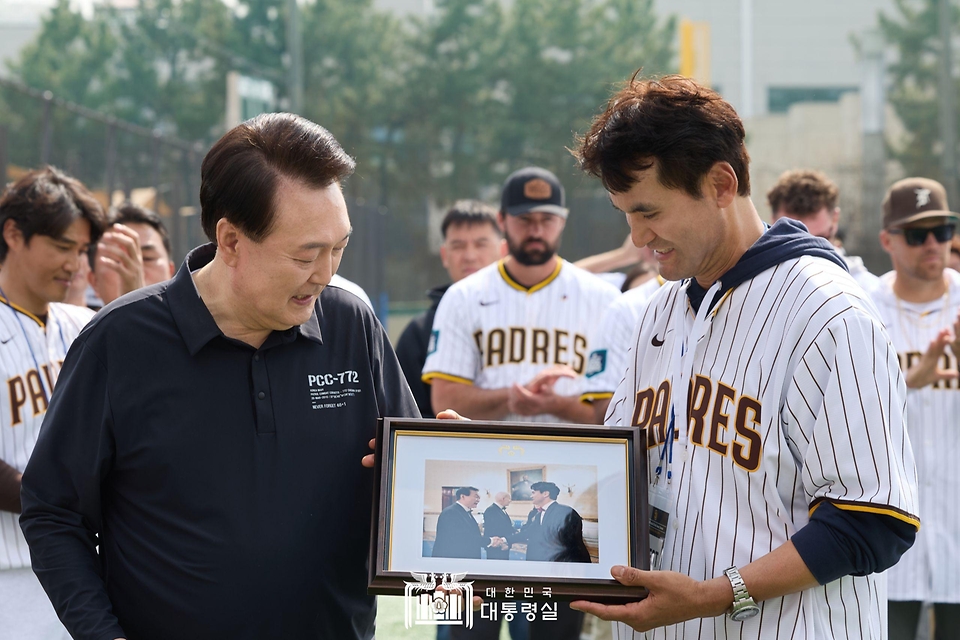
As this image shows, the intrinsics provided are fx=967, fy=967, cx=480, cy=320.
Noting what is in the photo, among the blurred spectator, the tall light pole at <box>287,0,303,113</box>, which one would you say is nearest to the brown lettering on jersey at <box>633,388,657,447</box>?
the blurred spectator

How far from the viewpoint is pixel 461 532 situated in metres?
2.38

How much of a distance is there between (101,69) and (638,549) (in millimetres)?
21378

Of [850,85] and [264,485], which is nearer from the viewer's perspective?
[264,485]

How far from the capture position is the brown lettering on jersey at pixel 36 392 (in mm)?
3600

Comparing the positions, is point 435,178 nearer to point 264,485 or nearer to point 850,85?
point 850,85

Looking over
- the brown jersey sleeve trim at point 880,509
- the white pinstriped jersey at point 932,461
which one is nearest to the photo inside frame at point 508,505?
the brown jersey sleeve trim at point 880,509

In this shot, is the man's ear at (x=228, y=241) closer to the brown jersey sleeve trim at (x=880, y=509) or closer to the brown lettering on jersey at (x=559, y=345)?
the brown jersey sleeve trim at (x=880, y=509)

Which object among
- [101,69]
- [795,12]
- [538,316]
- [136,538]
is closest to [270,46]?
[101,69]

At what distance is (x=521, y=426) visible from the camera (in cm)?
Result: 246

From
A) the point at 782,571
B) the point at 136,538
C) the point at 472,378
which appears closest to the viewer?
the point at 782,571

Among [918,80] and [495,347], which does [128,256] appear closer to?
[495,347]

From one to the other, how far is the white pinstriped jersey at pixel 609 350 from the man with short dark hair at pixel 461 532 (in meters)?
2.29

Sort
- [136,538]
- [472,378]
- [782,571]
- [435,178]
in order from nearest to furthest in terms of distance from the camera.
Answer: [782,571]
[136,538]
[472,378]
[435,178]

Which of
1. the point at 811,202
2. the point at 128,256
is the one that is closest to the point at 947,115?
the point at 811,202
